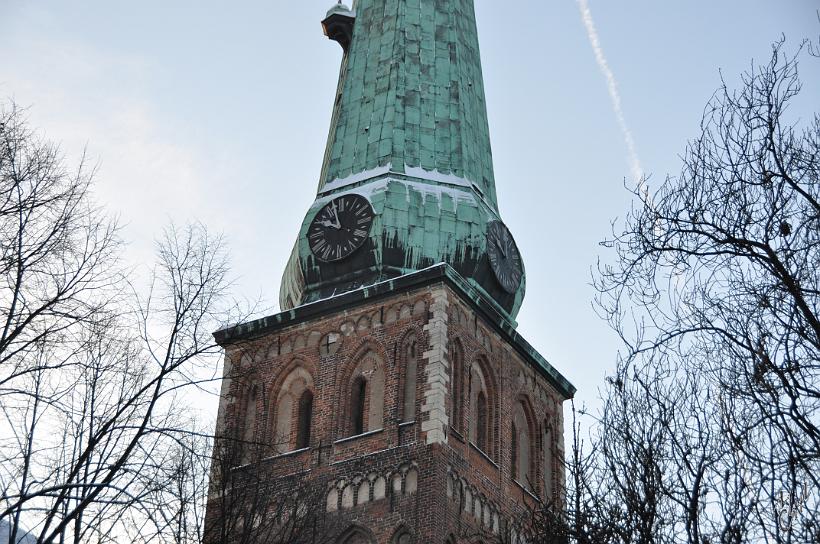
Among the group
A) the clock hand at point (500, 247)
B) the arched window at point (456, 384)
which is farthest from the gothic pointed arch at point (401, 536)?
the clock hand at point (500, 247)

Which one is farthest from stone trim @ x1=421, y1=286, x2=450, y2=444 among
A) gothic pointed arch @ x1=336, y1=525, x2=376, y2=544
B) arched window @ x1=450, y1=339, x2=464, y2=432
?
gothic pointed arch @ x1=336, y1=525, x2=376, y2=544

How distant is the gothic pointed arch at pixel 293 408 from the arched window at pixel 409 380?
273cm

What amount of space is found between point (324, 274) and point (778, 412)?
82.3ft

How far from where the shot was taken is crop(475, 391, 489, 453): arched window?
36.8 m

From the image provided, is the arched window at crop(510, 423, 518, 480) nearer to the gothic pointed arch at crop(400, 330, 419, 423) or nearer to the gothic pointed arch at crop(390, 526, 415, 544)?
the gothic pointed arch at crop(400, 330, 419, 423)

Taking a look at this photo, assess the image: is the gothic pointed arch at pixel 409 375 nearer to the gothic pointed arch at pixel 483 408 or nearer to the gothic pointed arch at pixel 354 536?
the gothic pointed arch at pixel 483 408

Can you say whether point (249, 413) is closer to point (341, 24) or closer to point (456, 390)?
point (456, 390)

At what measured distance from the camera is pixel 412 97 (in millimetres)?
42000

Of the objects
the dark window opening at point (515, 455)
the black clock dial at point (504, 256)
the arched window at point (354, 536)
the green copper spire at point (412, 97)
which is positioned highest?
the green copper spire at point (412, 97)

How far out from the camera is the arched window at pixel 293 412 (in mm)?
36969

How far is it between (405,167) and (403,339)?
18.8 feet

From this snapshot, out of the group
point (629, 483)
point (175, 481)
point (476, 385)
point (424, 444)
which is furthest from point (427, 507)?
point (629, 483)

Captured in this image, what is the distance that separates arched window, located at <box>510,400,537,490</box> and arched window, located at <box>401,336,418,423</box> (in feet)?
12.4

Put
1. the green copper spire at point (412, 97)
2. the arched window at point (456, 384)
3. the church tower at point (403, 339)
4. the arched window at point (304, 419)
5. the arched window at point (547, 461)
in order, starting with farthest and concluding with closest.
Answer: the green copper spire at point (412, 97), the arched window at point (547, 461), the arched window at point (304, 419), the arched window at point (456, 384), the church tower at point (403, 339)
